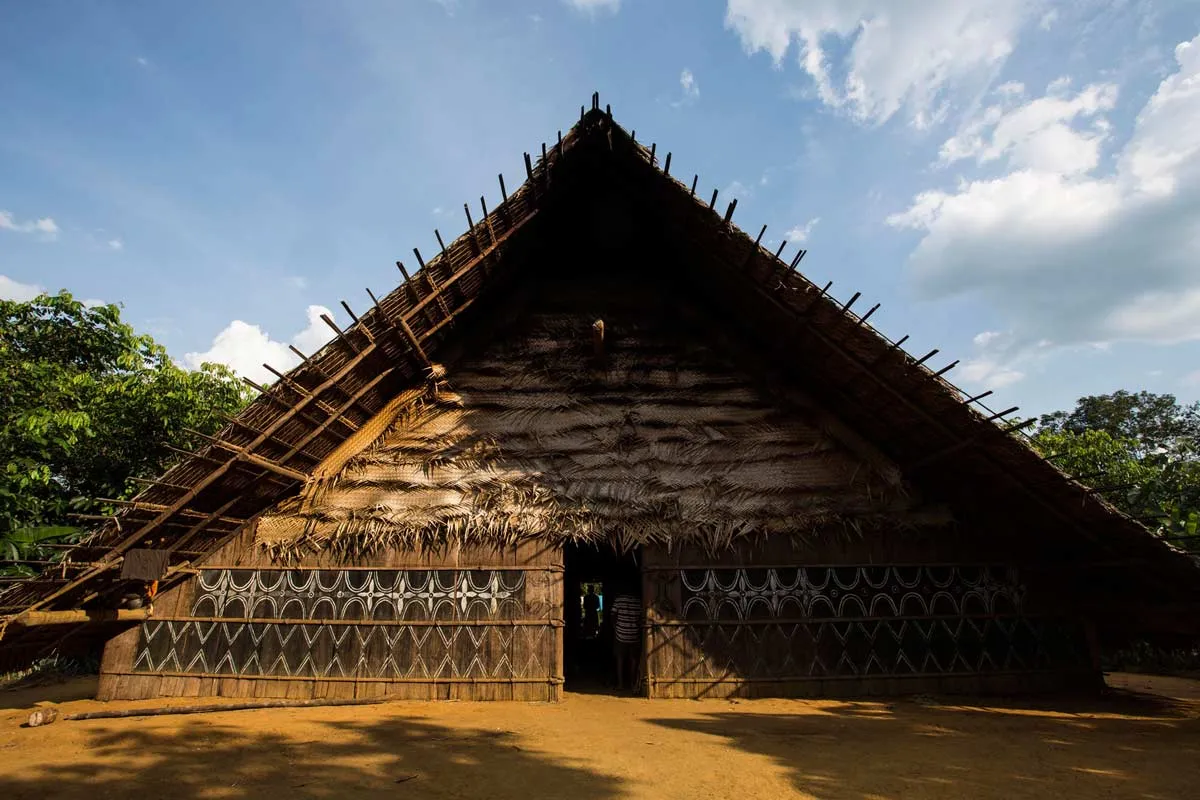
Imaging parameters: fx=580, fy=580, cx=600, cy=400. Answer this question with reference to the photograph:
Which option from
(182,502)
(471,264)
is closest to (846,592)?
(471,264)

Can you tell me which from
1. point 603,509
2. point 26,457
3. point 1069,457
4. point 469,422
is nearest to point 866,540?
point 603,509

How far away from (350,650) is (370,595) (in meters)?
0.52

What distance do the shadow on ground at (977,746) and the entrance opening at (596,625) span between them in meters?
1.57

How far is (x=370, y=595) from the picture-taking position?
18.5 feet

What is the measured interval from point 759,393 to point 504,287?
3.25 meters

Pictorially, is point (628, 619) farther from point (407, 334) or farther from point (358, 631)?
point (407, 334)

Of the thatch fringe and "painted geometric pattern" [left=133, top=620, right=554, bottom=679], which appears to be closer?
"painted geometric pattern" [left=133, top=620, right=554, bottom=679]

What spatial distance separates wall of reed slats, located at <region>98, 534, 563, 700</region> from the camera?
5.45 meters

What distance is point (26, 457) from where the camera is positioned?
359 inches

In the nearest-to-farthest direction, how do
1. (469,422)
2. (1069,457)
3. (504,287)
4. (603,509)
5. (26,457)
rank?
(603,509)
(469,422)
(504,287)
(26,457)
(1069,457)

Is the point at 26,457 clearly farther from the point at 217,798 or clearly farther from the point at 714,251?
the point at 714,251

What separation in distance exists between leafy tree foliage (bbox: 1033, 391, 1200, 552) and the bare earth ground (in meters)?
1.75

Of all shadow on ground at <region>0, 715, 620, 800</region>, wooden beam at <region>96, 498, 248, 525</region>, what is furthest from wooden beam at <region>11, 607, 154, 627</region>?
shadow on ground at <region>0, 715, 620, 800</region>

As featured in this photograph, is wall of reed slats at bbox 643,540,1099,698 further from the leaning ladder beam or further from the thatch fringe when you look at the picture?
the leaning ladder beam
